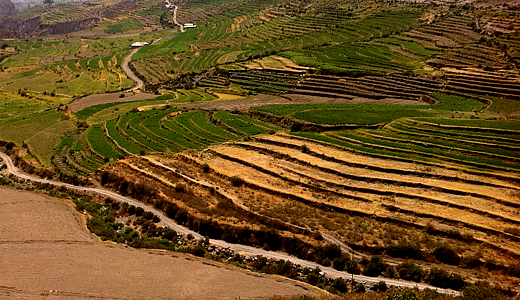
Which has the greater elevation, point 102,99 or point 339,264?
point 339,264

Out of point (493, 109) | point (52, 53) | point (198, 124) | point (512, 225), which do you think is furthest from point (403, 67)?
point (52, 53)

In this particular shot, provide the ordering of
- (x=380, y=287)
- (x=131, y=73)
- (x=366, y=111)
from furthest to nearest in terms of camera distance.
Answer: (x=131, y=73), (x=366, y=111), (x=380, y=287)

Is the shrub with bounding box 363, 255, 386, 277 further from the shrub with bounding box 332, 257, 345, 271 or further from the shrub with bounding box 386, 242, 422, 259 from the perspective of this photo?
the shrub with bounding box 332, 257, 345, 271

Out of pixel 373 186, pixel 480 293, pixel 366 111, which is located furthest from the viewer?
pixel 366 111

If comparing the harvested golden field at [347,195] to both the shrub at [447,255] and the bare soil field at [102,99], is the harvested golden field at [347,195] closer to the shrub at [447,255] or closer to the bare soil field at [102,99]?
the shrub at [447,255]

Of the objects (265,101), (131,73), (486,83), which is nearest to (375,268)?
(265,101)

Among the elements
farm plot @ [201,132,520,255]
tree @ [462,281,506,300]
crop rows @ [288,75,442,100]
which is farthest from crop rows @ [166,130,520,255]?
crop rows @ [288,75,442,100]

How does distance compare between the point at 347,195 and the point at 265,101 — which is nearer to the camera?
the point at 347,195

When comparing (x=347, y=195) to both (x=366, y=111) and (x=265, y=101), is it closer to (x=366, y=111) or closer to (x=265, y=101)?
(x=366, y=111)

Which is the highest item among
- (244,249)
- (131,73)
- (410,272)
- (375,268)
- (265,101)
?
(265,101)
